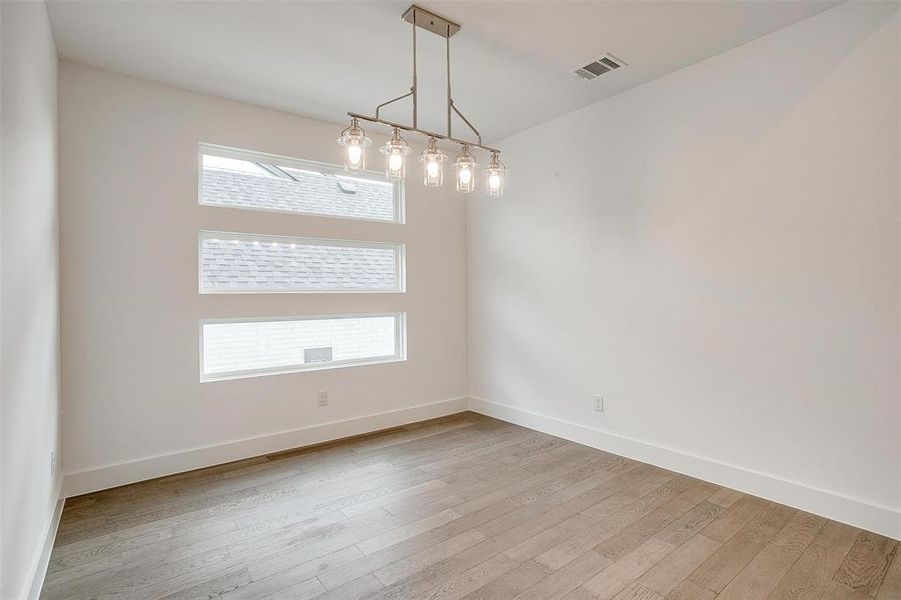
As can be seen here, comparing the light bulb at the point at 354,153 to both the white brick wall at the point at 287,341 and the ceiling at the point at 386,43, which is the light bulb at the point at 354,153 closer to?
the ceiling at the point at 386,43

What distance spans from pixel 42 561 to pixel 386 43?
3.08m

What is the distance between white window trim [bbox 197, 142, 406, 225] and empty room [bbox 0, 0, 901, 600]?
34 mm

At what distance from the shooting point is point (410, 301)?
4.36m

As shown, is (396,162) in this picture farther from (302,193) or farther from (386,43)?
(302,193)

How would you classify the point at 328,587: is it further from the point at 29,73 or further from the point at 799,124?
the point at 799,124

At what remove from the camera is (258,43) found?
8.80ft

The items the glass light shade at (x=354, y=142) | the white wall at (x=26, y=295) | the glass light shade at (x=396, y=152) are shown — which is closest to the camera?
the white wall at (x=26, y=295)

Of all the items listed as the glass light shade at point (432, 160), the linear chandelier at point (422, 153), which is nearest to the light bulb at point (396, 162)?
the linear chandelier at point (422, 153)

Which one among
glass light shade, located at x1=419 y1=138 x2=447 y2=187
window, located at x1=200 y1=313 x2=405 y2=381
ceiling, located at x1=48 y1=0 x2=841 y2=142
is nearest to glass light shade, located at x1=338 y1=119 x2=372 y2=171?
glass light shade, located at x1=419 y1=138 x2=447 y2=187

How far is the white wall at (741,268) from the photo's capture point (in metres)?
2.35

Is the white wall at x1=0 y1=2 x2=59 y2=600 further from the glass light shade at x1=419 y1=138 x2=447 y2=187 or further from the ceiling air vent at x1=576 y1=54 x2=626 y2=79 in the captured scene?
the ceiling air vent at x1=576 y1=54 x2=626 y2=79

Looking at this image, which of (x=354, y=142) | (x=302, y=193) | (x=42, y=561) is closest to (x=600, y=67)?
(x=354, y=142)

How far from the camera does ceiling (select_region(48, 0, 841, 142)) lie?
2387mm

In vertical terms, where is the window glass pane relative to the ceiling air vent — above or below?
below
